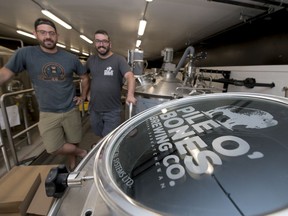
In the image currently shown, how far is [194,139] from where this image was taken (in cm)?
49

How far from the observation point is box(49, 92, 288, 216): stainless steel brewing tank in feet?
1.05

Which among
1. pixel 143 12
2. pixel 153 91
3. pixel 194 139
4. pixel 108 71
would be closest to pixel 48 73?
pixel 108 71

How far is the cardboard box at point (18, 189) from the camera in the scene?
96cm

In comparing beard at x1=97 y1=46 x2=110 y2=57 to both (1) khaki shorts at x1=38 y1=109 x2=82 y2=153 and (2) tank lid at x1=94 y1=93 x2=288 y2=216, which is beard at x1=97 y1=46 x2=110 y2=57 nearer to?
(1) khaki shorts at x1=38 y1=109 x2=82 y2=153

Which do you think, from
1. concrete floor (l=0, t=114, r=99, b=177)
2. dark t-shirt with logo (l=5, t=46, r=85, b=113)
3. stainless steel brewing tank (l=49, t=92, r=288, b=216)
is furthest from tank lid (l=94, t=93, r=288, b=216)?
concrete floor (l=0, t=114, r=99, b=177)

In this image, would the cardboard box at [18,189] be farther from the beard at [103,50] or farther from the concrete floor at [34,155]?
the beard at [103,50]

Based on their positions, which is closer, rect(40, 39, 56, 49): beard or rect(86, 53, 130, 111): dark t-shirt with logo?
rect(40, 39, 56, 49): beard

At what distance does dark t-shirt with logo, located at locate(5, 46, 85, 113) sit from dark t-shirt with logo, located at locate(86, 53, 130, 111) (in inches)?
9.6

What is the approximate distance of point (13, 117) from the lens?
219 cm

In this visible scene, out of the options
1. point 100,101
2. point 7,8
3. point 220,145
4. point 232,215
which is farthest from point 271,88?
point 7,8

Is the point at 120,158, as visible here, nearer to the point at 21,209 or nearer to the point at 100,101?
the point at 21,209

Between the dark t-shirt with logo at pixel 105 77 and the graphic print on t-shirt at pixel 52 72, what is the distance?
37 cm

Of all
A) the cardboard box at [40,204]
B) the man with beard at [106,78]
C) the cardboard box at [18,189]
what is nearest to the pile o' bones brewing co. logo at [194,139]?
the cardboard box at [40,204]

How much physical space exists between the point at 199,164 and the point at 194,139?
10cm
